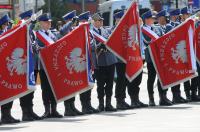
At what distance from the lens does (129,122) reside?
39.5ft

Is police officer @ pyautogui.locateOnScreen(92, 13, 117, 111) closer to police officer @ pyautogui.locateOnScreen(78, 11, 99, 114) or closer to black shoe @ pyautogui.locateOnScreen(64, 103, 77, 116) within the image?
police officer @ pyautogui.locateOnScreen(78, 11, 99, 114)

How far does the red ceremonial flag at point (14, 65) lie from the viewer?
12188 mm

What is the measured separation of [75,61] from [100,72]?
2.83 feet

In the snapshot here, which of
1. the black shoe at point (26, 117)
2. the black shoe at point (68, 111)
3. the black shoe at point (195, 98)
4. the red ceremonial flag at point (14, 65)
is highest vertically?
→ the red ceremonial flag at point (14, 65)

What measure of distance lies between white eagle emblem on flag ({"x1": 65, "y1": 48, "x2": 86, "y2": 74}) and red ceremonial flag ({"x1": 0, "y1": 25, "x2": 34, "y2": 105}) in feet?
3.15

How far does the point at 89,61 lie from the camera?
13258 millimetres

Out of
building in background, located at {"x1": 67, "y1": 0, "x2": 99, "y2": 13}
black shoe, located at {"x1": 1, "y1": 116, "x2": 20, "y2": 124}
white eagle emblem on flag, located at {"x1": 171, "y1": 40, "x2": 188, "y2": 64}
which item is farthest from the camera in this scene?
building in background, located at {"x1": 67, "y1": 0, "x2": 99, "y2": 13}

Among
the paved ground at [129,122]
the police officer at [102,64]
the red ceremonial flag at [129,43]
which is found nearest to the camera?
the paved ground at [129,122]

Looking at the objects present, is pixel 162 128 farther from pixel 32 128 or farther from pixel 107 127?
pixel 32 128

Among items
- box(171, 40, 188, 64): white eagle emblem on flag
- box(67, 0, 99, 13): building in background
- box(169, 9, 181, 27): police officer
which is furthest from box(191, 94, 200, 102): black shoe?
box(67, 0, 99, 13): building in background

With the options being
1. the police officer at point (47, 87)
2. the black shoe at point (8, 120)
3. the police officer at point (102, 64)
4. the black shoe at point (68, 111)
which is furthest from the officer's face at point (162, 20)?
the black shoe at point (8, 120)

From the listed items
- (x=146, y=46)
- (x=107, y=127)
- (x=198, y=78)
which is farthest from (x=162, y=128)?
(x=198, y=78)

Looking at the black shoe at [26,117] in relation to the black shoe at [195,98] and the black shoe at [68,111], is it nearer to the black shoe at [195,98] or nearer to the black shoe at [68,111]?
the black shoe at [68,111]

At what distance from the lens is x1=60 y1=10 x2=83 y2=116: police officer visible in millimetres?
13297
